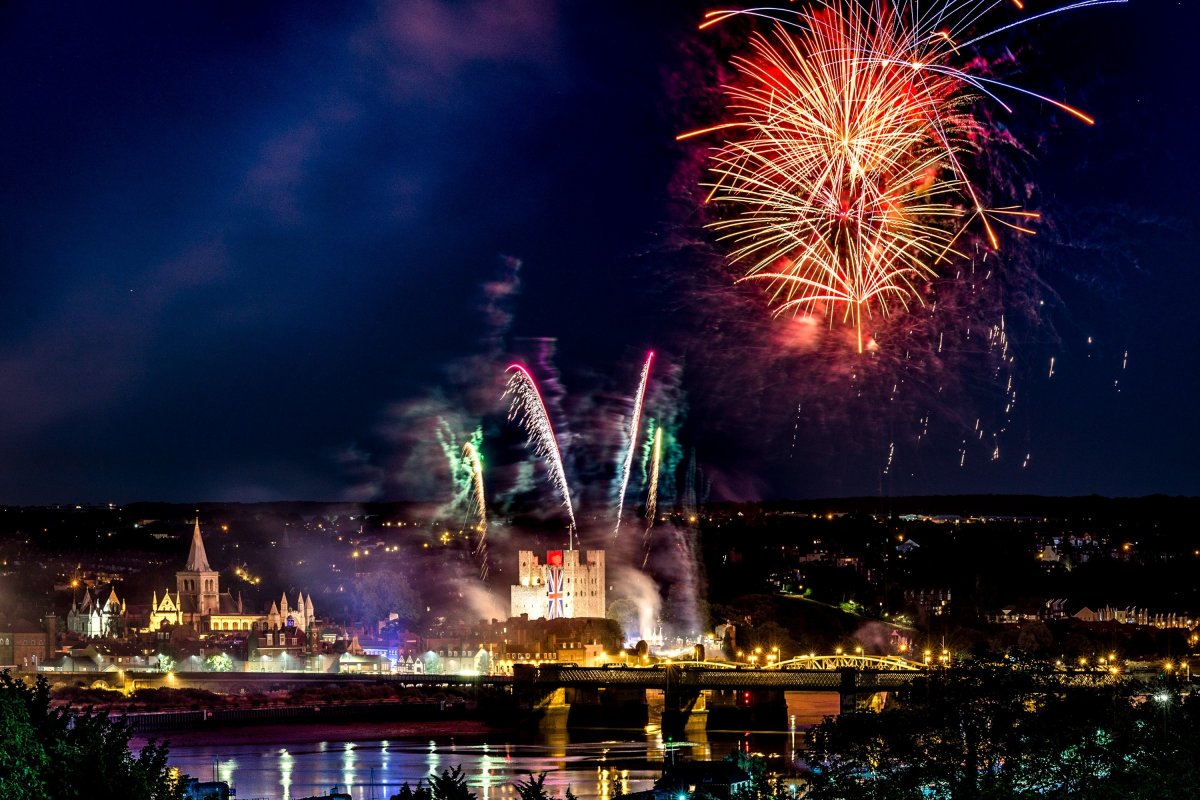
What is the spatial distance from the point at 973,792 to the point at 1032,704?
174 inches

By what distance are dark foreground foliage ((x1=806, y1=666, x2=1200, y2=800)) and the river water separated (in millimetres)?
16140

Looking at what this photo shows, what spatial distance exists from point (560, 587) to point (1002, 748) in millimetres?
79213

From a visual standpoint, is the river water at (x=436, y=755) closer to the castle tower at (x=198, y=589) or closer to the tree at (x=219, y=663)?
the tree at (x=219, y=663)

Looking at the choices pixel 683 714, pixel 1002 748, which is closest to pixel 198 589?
pixel 683 714

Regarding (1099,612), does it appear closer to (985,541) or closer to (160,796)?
(985,541)

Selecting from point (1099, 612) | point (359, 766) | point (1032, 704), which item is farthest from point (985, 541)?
point (1032, 704)

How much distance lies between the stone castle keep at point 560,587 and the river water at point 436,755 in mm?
29063

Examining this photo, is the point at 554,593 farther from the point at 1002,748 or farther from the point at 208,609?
the point at 1002,748

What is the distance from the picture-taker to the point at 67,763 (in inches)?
791

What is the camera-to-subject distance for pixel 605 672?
6875 cm

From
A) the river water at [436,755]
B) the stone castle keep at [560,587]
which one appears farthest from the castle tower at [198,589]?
the river water at [436,755]

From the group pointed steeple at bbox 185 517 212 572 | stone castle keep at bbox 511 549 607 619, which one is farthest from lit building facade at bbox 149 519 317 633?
stone castle keep at bbox 511 549 607 619

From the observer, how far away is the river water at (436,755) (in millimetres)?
41875

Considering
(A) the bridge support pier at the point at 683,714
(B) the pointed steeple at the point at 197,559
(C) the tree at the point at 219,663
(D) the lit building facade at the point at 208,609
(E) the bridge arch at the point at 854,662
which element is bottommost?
(A) the bridge support pier at the point at 683,714
